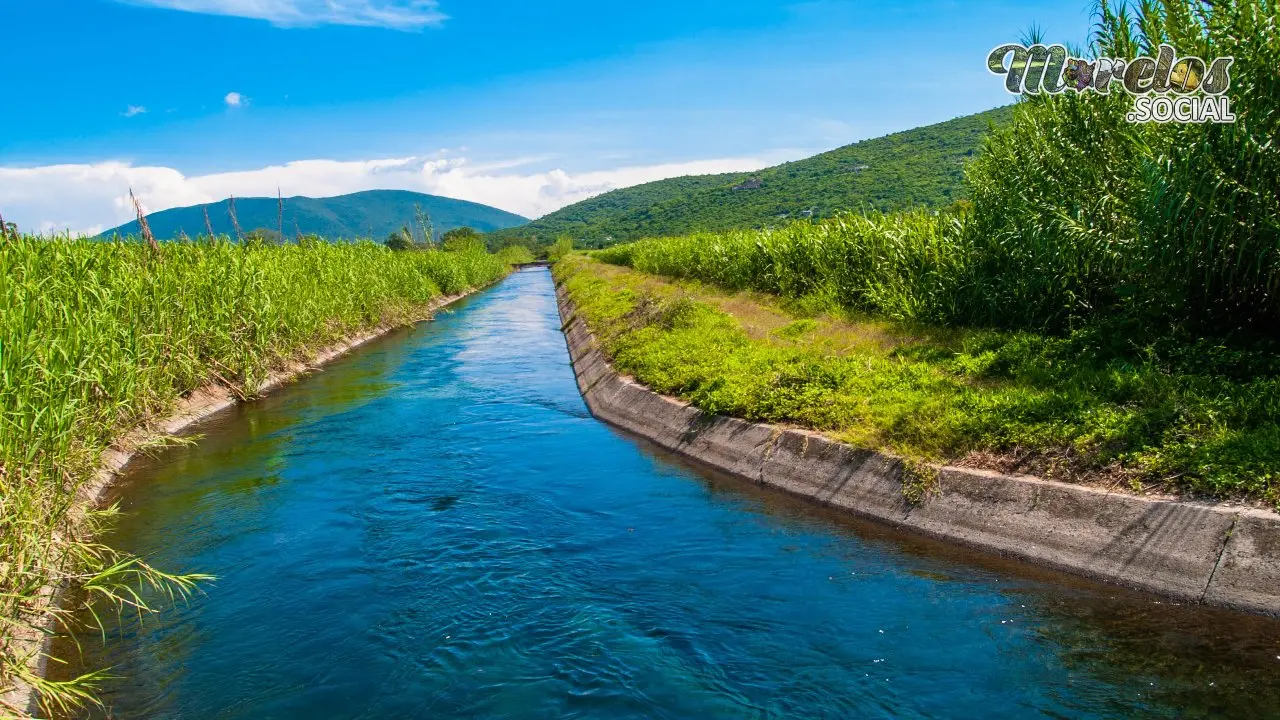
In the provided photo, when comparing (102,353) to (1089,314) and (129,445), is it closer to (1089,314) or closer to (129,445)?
(129,445)

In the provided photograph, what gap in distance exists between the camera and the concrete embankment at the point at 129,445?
4695mm

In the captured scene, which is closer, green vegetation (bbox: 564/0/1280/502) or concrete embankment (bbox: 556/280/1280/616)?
concrete embankment (bbox: 556/280/1280/616)

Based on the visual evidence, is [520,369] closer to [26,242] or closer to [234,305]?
[234,305]

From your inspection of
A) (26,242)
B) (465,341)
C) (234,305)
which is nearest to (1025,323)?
(234,305)

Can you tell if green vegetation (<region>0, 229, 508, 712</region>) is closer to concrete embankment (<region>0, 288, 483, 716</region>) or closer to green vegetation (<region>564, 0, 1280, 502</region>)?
concrete embankment (<region>0, 288, 483, 716</region>)

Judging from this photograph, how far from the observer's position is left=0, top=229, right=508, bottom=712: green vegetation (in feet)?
17.1

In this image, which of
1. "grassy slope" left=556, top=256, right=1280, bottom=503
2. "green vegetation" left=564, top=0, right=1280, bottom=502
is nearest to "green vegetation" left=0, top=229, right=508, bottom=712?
"grassy slope" left=556, top=256, right=1280, bottom=503

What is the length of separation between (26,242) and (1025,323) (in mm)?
13371

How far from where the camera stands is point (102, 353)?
27.9ft

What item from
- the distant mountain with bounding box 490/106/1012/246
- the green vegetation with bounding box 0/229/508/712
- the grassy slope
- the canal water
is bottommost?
the canal water
